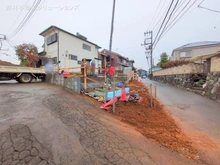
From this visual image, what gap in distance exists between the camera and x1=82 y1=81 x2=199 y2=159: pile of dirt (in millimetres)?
3070

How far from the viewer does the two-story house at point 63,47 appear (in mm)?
16922

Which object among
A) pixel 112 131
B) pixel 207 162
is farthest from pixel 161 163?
pixel 112 131

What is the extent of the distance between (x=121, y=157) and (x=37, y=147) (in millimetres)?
1729

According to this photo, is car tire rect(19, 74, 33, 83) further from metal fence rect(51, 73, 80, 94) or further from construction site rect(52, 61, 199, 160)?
construction site rect(52, 61, 199, 160)

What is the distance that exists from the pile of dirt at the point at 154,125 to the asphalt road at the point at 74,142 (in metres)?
0.28

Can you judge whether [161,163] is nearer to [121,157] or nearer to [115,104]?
[121,157]

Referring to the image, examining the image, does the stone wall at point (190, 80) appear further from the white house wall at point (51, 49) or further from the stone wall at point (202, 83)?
the white house wall at point (51, 49)

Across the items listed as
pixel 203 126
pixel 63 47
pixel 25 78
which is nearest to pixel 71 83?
pixel 203 126

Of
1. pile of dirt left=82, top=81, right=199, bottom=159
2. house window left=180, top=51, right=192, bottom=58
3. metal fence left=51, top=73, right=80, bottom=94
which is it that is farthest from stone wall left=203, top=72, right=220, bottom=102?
house window left=180, top=51, right=192, bottom=58

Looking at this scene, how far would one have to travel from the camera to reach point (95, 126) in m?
3.51

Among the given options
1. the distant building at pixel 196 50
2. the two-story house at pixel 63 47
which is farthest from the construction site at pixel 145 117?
the distant building at pixel 196 50

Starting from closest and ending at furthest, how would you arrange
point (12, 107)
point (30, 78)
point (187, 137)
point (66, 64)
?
1. point (187, 137)
2. point (12, 107)
3. point (30, 78)
4. point (66, 64)

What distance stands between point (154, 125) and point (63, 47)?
55.4 ft

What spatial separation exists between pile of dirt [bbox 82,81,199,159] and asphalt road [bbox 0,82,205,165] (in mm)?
276
